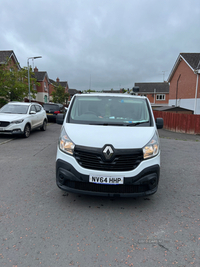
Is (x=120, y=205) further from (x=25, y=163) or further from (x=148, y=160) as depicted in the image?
(x=25, y=163)

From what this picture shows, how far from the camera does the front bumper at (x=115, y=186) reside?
126 inches

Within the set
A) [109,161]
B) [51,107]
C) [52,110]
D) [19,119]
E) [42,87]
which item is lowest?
[109,161]

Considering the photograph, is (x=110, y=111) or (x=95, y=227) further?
(x=110, y=111)

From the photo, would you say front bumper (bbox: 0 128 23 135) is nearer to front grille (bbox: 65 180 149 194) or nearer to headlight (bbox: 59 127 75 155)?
headlight (bbox: 59 127 75 155)

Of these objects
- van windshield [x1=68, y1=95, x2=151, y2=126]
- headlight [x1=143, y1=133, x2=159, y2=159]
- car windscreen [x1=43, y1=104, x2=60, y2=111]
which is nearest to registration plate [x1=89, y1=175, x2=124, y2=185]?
headlight [x1=143, y1=133, x2=159, y2=159]

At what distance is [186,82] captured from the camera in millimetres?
27031

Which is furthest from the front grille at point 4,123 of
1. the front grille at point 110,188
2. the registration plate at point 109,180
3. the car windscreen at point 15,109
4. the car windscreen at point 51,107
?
the car windscreen at point 51,107

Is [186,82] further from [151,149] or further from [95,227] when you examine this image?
[95,227]

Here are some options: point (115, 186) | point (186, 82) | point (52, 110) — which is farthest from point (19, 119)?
point (186, 82)

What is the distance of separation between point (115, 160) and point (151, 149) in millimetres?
626

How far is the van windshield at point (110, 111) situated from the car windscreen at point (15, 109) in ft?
23.0

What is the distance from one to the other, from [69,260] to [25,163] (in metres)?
4.11

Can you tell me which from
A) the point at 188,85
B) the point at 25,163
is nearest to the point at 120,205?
the point at 25,163

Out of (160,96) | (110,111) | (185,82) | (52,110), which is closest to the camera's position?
(110,111)
